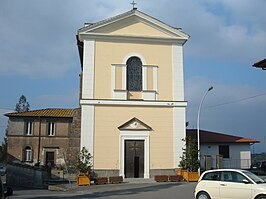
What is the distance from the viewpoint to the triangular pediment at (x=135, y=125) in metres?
28.9

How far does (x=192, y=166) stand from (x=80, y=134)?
349 inches

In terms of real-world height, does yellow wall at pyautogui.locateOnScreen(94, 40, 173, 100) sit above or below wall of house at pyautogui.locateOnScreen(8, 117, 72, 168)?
above

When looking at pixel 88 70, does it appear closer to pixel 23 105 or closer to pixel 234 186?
pixel 234 186

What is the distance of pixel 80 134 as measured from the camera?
93.9 ft

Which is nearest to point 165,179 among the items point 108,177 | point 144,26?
point 108,177

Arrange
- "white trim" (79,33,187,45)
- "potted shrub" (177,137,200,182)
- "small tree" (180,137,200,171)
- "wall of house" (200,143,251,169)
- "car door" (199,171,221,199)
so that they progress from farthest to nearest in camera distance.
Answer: "wall of house" (200,143,251,169)
"white trim" (79,33,187,45)
"small tree" (180,137,200,171)
"potted shrub" (177,137,200,182)
"car door" (199,171,221,199)

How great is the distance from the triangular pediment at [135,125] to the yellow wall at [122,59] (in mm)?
2517

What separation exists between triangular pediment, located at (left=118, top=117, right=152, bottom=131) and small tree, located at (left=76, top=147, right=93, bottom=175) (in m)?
3.54

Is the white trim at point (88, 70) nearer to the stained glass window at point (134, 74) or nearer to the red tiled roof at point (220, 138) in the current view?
the stained glass window at point (134, 74)

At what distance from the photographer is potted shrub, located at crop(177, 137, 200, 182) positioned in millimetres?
27328

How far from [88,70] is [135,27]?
5.47m

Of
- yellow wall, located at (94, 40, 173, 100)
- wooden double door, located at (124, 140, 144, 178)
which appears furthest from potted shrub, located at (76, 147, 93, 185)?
yellow wall, located at (94, 40, 173, 100)

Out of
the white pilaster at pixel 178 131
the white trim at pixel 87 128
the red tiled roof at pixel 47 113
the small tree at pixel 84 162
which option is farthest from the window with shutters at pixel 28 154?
the white pilaster at pixel 178 131

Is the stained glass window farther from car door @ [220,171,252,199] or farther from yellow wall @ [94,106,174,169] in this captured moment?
car door @ [220,171,252,199]
